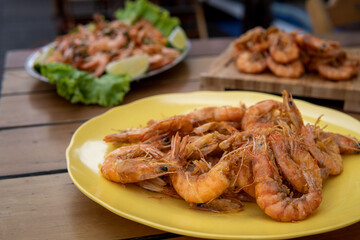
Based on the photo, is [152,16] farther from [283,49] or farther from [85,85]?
[283,49]

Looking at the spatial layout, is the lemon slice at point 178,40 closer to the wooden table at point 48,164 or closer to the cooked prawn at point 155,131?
the wooden table at point 48,164

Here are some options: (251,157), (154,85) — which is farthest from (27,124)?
(251,157)

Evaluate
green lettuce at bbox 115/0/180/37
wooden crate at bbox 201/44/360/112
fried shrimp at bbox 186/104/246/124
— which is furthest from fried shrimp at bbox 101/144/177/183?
green lettuce at bbox 115/0/180/37

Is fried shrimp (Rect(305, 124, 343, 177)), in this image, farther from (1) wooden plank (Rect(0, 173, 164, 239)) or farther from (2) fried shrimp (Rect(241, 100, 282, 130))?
(1) wooden plank (Rect(0, 173, 164, 239))

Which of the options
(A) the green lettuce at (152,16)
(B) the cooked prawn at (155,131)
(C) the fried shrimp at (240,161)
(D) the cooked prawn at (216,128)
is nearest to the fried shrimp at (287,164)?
(C) the fried shrimp at (240,161)

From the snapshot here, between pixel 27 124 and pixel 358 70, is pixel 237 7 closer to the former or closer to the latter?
pixel 358 70

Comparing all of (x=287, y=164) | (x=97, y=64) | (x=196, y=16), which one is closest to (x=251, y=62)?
(x=97, y=64)
